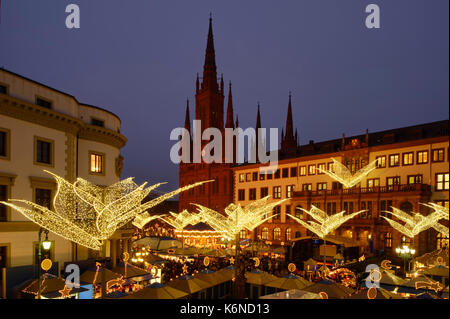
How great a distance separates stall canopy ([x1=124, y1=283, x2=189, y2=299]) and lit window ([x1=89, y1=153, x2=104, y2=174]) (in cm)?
1285

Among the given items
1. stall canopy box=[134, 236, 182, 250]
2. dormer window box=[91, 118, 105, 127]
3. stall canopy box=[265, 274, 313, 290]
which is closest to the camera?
stall canopy box=[265, 274, 313, 290]

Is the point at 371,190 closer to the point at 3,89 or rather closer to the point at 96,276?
A: the point at 96,276

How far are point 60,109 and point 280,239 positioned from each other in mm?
39522

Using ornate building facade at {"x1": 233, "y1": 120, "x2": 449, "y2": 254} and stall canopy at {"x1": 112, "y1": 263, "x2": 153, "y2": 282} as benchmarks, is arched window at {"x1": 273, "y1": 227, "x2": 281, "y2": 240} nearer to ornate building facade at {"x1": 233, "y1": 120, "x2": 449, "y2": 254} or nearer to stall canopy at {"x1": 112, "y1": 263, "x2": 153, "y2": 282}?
ornate building facade at {"x1": 233, "y1": 120, "x2": 449, "y2": 254}

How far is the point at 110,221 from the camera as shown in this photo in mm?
13547

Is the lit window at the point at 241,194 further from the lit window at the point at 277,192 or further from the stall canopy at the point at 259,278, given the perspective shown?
the stall canopy at the point at 259,278

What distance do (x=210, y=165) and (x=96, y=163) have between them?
49.2m

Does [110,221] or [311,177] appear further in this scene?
[311,177]

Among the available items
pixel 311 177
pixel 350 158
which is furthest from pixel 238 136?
pixel 350 158

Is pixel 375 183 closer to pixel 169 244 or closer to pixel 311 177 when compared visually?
pixel 311 177

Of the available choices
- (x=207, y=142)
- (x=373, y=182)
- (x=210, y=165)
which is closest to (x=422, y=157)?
(x=373, y=182)

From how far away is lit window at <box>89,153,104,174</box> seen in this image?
2392cm

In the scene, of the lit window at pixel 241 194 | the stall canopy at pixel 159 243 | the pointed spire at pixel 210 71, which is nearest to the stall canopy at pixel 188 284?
the stall canopy at pixel 159 243

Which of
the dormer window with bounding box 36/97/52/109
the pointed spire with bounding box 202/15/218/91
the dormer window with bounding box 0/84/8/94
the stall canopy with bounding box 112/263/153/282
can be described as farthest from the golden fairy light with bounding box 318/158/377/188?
the pointed spire with bounding box 202/15/218/91
